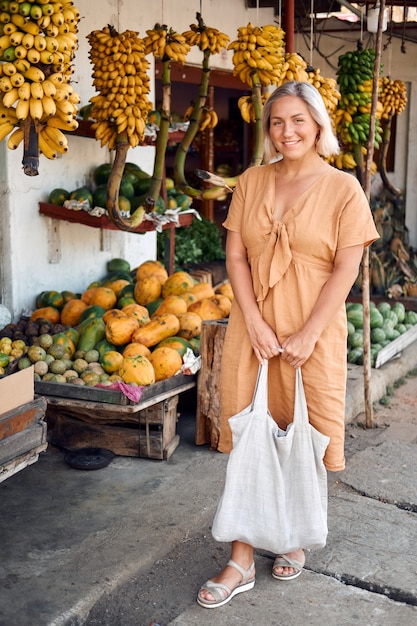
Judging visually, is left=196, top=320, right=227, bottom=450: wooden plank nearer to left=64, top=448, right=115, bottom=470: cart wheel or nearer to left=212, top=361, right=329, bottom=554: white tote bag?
left=64, top=448, right=115, bottom=470: cart wheel

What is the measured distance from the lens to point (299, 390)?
2.84m

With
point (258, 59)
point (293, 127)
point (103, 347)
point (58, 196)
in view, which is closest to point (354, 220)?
point (293, 127)

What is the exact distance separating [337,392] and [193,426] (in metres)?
2.00

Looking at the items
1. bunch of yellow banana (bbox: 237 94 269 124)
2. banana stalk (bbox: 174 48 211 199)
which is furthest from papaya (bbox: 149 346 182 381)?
bunch of yellow banana (bbox: 237 94 269 124)

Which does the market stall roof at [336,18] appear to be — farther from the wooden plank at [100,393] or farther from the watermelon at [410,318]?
the wooden plank at [100,393]

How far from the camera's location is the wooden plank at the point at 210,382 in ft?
14.1

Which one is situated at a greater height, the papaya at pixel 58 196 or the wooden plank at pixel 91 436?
the papaya at pixel 58 196

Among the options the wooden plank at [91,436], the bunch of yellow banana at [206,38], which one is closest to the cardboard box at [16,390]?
the wooden plank at [91,436]

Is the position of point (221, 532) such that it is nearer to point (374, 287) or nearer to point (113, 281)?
point (113, 281)

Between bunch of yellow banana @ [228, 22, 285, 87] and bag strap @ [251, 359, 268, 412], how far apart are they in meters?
2.47

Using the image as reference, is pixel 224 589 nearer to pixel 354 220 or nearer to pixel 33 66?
pixel 354 220

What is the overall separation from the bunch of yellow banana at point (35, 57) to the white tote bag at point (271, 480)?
139 centimetres

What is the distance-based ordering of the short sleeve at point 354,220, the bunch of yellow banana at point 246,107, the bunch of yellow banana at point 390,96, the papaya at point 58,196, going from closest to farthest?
the short sleeve at point 354,220 → the bunch of yellow banana at point 246,107 → the papaya at point 58,196 → the bunch of yellow banana at point 390,96

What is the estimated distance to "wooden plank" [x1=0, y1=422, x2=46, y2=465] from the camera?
2920 mm
